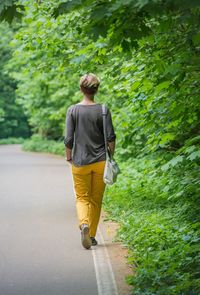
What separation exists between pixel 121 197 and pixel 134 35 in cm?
718

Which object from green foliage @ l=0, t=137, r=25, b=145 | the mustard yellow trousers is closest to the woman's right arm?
the mustard yellow trousers

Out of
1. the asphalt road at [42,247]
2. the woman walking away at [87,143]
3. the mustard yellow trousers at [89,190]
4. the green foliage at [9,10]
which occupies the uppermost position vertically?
the green foliage at [9,10]

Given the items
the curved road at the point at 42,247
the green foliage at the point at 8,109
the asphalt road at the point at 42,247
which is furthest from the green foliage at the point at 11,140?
the curved road at the point at 42,247

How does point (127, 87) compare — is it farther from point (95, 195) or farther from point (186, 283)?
point (186, 283)

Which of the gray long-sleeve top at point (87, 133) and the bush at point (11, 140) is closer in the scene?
the gray long-sleeve top at point (87, 133)

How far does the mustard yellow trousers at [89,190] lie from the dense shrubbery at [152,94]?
22.0 inches

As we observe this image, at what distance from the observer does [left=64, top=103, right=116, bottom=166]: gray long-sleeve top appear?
855 cm

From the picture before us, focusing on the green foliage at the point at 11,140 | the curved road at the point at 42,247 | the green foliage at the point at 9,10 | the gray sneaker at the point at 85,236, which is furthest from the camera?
the green foliage at the point at 11,140

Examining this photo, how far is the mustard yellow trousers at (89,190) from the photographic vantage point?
28.1 ft

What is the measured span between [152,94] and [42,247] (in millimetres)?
2555

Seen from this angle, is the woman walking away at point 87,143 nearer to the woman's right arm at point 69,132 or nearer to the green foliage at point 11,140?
the woman's right arm at point 69,132

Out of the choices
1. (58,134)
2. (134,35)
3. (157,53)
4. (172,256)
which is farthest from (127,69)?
(58,134)

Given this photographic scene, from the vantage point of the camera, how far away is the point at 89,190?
343 inches

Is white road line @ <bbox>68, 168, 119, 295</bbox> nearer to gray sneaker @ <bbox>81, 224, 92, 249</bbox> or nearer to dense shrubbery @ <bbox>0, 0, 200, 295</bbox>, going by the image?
gray sneaker @ <bbox>81, 224, 92, 249</bbox>
